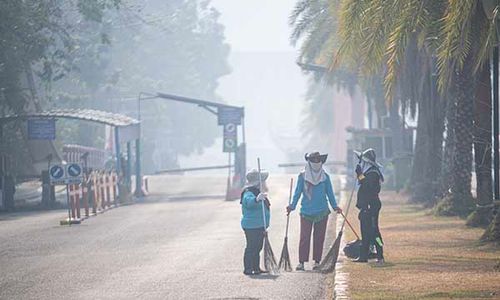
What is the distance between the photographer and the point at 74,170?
34.9 m

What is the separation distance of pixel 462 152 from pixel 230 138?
21440mm

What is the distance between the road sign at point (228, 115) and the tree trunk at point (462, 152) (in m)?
20.7

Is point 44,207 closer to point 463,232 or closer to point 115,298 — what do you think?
point 463,232

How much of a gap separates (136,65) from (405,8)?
93.3 metres

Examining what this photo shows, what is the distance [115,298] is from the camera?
16.7 meters

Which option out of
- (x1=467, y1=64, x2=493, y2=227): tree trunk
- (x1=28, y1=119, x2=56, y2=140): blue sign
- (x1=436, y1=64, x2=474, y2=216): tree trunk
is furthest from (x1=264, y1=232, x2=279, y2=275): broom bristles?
(x1=28, y1=119, x2=56, y2=140): blue sign

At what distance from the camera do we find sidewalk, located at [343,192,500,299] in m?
15.8

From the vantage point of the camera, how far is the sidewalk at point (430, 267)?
1580 cm

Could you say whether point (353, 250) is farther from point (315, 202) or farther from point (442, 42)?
point (442, 42)

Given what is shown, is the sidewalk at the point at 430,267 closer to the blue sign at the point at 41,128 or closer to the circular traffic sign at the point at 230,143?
the blue sign at the point at 41,128

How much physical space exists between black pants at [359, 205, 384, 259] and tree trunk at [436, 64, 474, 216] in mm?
8244

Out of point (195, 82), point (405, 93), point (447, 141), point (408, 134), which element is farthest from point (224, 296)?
point (195, 82)

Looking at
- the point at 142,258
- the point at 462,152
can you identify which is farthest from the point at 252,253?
the point at 462,152

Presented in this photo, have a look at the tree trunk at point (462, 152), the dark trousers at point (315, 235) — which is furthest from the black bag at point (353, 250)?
the tree trunk at point (462, 152)
